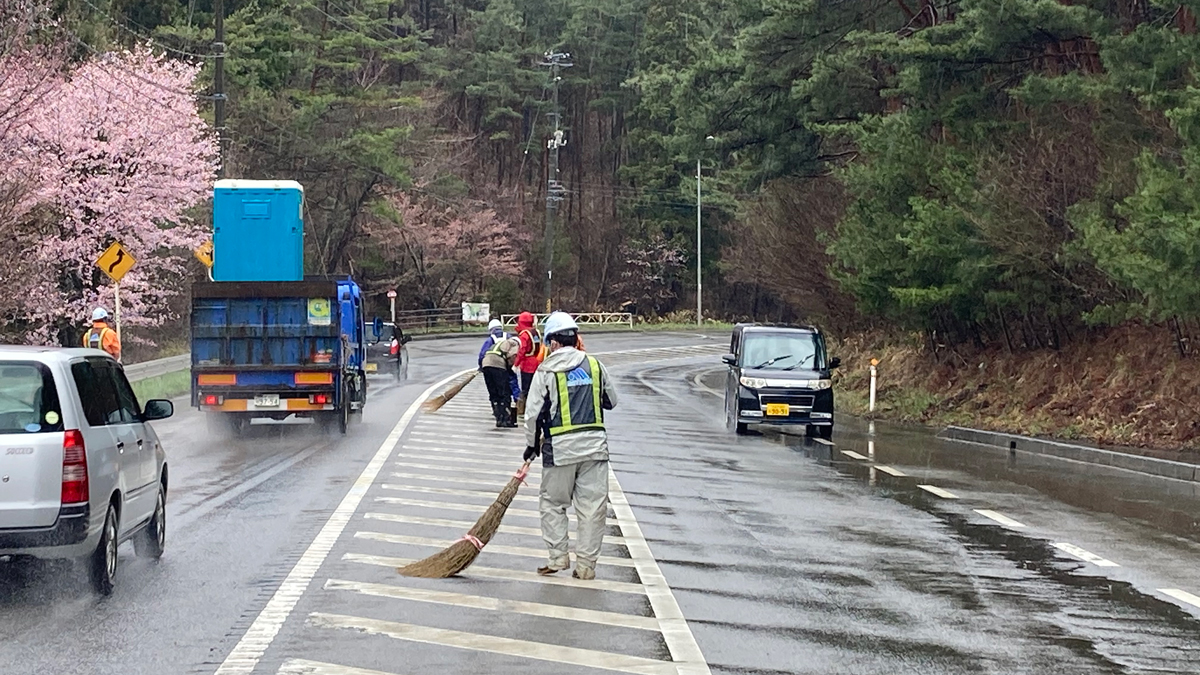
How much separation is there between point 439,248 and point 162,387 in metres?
45.7

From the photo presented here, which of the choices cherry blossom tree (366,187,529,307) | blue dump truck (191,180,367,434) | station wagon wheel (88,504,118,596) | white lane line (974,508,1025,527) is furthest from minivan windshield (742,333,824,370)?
cherry blossom tree (366,187,529,307)

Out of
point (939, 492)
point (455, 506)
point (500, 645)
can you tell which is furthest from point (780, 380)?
point (500, 645)

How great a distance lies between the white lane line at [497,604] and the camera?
26.8 ft

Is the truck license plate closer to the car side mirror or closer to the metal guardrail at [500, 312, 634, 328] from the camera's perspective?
the car side mirror

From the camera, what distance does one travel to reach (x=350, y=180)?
6128 cm

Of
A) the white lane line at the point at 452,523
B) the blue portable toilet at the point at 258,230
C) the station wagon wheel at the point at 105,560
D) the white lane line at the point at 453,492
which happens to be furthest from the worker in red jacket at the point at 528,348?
the station wagon wheel at the point at 105,560

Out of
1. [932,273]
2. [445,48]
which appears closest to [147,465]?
[932,273]

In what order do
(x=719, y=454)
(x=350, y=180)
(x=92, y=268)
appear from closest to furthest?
1. (x=719, y=454)
2. (x=92, y=268)
3. (x=350, y=180)

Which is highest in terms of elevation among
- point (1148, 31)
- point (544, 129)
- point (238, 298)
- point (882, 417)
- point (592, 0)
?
point (592, 0)

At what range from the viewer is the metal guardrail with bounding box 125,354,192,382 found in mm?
33406

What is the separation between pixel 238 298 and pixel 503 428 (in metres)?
4.61

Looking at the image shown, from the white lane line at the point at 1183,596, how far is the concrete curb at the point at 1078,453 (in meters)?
8.10

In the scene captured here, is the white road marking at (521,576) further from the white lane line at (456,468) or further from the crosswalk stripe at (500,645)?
the white lane line at (456,468)

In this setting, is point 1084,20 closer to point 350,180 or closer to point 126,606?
point 126,606
